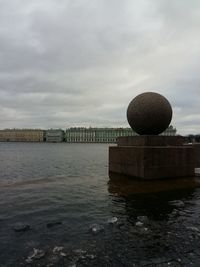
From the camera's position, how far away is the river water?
4652mm

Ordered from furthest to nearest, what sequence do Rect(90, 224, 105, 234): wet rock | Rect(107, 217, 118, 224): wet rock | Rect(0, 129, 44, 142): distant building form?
Rect(0, 129, 44, 142): distant building, Rect(107, 217, 118, 224): wet rock, Rect(90, 224, 105, 234): wet rock

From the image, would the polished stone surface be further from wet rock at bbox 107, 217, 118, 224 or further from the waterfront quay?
the waterfront quay

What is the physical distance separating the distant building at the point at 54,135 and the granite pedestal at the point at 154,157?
538ft

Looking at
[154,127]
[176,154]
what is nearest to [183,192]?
[176,154]

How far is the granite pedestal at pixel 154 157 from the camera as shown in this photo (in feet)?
39.4

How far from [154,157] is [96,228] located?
21.4 feet

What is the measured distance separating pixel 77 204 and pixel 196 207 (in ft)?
9.42

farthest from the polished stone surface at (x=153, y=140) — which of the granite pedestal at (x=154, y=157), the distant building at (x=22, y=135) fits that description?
the distant building at (x=22, y=135)

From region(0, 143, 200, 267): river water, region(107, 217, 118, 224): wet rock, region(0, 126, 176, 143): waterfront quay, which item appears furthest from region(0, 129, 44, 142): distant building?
region(107, 217, 118, 224): wet rock

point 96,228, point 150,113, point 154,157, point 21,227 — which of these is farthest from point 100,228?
point 150,113

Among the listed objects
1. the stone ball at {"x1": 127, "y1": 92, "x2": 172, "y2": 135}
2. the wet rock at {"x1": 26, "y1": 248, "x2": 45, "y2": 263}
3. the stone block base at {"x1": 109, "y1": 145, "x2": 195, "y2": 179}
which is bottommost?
the wet rock at {"x1": 26, "y1": 248, "x2": 45, "y2": 263}

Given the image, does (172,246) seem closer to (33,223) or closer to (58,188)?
(33,223)

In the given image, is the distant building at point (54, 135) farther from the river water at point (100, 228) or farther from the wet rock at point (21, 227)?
the wet rock at point (21, 227)

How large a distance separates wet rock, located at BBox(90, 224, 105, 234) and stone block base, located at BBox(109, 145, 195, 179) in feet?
20.0
